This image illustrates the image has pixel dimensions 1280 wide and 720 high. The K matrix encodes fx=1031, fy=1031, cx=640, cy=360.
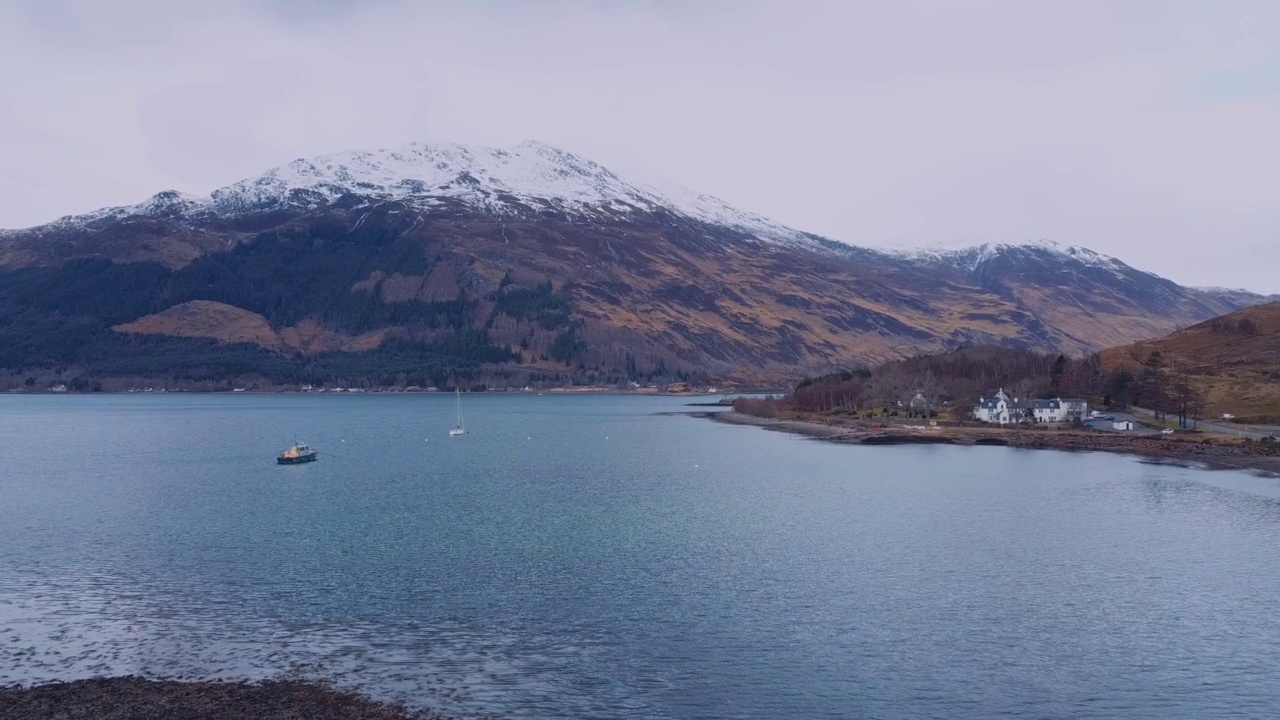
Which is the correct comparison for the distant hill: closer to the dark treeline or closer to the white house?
the dark treeline

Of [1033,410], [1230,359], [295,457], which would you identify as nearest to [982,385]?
[1033,410]

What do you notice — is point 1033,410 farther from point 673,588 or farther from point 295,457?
point 673,588

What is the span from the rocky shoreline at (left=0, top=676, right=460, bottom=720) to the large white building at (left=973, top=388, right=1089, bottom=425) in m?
105

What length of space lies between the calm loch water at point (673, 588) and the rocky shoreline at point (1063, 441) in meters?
10.5

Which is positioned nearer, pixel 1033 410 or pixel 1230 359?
pixel 1033 410

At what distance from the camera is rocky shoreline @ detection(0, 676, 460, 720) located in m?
23.6

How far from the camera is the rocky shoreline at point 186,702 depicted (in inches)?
930

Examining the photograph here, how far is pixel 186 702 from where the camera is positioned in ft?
80.3

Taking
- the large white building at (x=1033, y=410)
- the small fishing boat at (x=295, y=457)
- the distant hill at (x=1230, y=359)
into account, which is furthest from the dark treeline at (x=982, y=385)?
the small fishing boat at (x=295, y=457)

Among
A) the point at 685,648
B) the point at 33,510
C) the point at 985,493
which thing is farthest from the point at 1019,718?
the point at 33,510

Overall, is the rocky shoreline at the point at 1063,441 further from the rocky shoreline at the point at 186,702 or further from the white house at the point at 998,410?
the rocky shoreline at the point at 186,702

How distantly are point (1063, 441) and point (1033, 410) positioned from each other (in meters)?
20.3

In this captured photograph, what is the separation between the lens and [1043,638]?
101 feet

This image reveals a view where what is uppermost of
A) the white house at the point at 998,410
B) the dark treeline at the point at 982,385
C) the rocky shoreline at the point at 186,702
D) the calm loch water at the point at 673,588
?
the dark treeline at the point at 982,385
